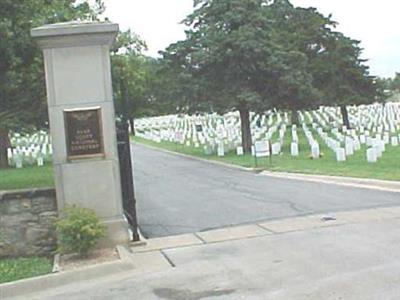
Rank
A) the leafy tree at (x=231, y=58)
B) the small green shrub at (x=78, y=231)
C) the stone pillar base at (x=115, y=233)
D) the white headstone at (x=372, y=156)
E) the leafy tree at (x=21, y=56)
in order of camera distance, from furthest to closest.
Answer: the leafy tree at (x=231, y=58) → the white headstone at (x=372, y=156) → the leafy tree at (x=21, y=56) → the stone pillar base at (x=115, y=233) → the small green shrub at (x=78, y=231)

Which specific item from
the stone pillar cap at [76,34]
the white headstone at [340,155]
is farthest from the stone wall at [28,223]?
the white headstone at [340,155]

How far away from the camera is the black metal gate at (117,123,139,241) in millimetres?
9539

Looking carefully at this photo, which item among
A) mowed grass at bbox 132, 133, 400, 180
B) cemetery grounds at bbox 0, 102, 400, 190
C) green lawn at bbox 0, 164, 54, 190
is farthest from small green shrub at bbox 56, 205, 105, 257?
mowed grass at bbox 132, 133, 400, 180

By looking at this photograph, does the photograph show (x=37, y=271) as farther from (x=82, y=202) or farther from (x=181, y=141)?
(x=181, y=141)

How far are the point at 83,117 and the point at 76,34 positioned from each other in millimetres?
1158

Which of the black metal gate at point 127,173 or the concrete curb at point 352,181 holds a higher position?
the black metal gate at point 127,173

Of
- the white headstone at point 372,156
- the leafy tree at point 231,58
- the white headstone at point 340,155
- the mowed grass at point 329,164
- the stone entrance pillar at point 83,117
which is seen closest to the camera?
the stone entrance pillar at point 83,117

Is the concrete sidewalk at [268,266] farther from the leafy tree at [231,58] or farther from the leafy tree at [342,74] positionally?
the leafy tree at [342,74]

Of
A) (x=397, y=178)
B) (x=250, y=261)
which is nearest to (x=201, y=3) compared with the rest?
(x=397, y=178)

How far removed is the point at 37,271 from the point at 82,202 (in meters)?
1.33

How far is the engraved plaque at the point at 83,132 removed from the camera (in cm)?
896

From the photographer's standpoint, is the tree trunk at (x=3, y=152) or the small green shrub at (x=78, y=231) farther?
the tree trunk at (x=3, y=152)

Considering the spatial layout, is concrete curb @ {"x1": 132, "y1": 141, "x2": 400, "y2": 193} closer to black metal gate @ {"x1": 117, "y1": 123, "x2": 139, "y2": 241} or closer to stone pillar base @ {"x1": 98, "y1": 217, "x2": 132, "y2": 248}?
black metal gate @ {"x1": 117, "y1": 123, "x2": 139, "y2": 241}

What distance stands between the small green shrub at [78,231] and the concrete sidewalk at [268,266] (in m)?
0.64
